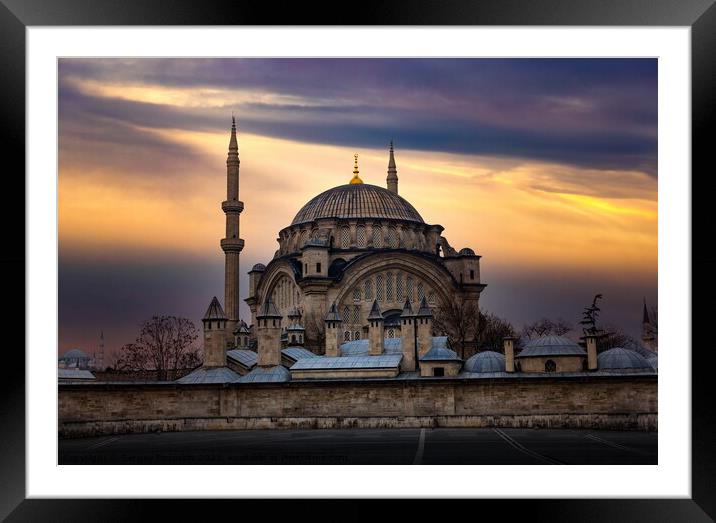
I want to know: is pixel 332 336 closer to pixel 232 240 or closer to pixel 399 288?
pixel 232 240

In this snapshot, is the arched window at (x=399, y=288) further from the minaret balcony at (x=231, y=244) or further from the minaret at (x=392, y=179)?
the minaret at (x=392, y=179)

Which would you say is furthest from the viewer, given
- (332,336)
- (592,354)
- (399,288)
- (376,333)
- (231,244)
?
(399,288)

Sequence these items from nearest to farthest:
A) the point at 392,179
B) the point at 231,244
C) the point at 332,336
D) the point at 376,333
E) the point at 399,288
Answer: the point at 376,333, the point at 332,336, the point at 231,244, the point at 399,288, the point at 392,179

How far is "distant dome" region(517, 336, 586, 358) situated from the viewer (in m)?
21.0

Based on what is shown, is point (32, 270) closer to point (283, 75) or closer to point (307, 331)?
point (283, 75)

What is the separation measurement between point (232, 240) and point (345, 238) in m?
4.51

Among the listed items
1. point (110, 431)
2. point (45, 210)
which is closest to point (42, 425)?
point (45, 210)

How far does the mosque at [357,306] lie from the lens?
21359 millimetres

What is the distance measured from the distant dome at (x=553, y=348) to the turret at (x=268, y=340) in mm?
5221

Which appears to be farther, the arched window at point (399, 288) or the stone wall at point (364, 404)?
the arched window at point (399, 288)

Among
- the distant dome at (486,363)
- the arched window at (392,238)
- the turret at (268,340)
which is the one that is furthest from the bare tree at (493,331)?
the turret at (268,340)

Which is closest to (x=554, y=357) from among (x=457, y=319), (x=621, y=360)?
(x=621, y=360)

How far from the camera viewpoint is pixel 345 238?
32281mm
